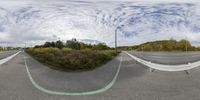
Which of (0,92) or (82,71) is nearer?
(0,92)

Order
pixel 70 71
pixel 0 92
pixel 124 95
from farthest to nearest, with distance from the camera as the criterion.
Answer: pixel 70 71
pixel 0 92
pixel 124 95

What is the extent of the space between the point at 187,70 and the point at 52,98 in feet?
35.2

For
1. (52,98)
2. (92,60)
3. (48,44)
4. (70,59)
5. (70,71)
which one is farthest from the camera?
(48,44)

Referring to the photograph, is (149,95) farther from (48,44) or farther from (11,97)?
(48,44)

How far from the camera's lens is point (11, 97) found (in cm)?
997

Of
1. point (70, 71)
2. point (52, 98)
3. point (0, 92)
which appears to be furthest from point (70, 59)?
point (52, 98)

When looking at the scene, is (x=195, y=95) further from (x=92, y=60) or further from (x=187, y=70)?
(x=92, y=60)

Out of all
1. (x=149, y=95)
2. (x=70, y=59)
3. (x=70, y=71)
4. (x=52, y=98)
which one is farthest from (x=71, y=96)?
(x=70, y=59)

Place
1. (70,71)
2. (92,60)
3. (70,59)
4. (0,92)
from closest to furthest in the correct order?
(0,92), (70,71), (70,59), (92,60)

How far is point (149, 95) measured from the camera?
1052 centimetres

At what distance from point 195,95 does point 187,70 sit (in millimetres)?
8468

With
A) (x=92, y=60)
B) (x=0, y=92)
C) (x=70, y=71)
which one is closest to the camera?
(x=0, y=92)

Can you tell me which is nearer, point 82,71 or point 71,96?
point 71,96

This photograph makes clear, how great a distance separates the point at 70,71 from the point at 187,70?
19.7 ft
